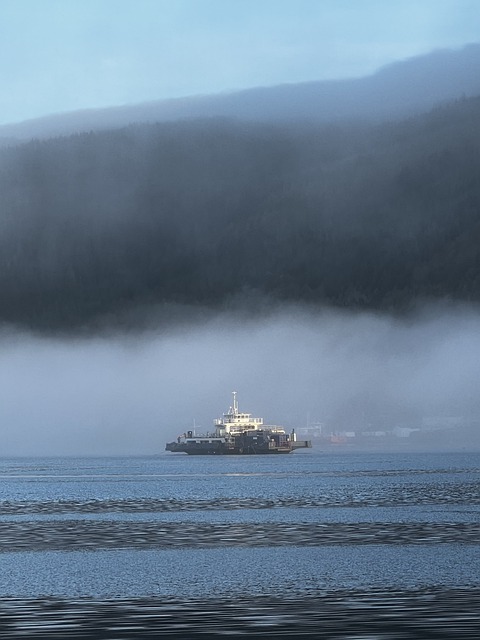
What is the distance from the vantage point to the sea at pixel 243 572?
3875cm

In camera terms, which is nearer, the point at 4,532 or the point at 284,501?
the point at 4,532

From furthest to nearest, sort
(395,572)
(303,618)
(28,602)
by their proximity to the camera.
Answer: (395,572) → (28,602) → (303,618)

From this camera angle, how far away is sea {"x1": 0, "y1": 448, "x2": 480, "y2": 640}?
38.8 meters

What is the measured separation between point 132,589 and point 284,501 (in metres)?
75.0

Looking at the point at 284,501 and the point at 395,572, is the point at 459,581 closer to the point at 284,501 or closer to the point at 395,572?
the point at 395,572

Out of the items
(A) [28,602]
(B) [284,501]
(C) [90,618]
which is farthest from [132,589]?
(B) [284,501]

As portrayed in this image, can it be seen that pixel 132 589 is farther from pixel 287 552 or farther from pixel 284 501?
pixel 284 501

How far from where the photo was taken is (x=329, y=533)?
79.1m

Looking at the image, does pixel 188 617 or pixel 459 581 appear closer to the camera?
pixel 188 617

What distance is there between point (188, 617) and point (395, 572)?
15755mm

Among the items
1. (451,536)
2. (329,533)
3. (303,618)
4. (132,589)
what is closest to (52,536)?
(329,533)

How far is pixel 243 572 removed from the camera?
5541 centimetres

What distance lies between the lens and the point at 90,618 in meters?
40.8

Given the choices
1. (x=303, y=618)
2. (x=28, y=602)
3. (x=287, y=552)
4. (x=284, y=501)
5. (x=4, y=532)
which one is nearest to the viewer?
(x=303, y=618)
